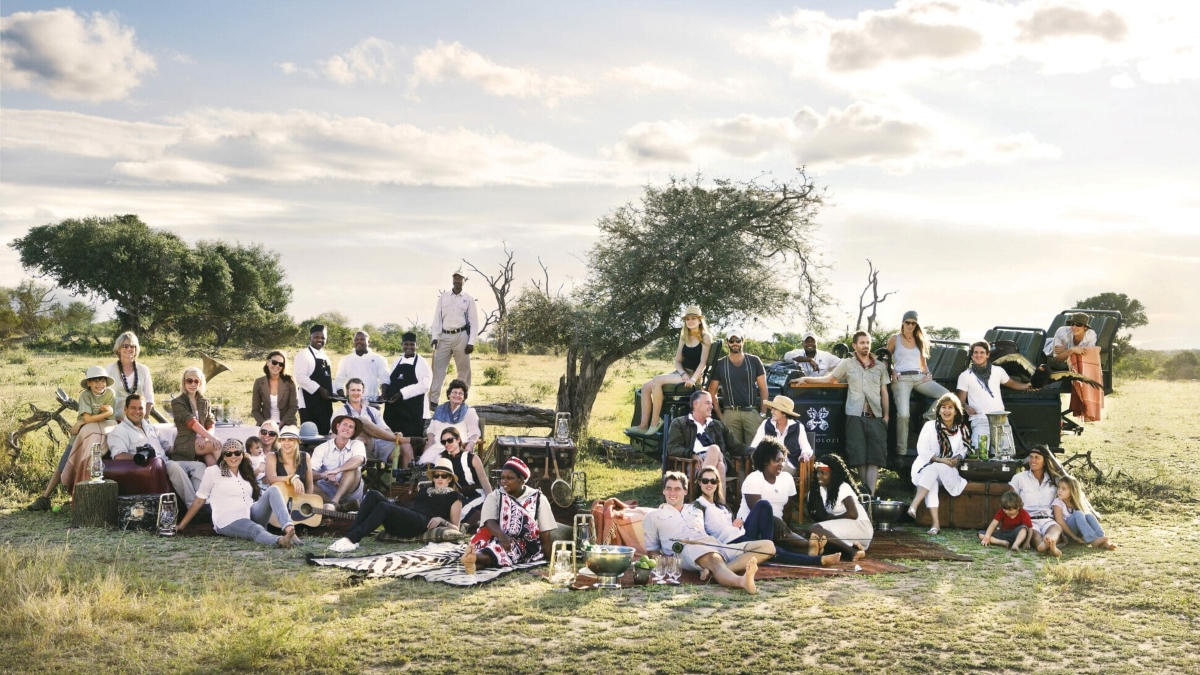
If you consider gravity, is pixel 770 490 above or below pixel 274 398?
below

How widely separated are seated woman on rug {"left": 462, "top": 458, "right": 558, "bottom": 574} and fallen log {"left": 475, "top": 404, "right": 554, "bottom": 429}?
690cm

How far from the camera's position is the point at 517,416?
15.5 metres

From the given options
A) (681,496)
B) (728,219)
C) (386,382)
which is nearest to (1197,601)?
(681,496)

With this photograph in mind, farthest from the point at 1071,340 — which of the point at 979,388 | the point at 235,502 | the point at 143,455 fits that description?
the point at 143,455

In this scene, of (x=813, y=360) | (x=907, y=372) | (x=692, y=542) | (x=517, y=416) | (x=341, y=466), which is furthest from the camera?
(x=517, y=416)

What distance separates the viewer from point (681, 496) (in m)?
8.15

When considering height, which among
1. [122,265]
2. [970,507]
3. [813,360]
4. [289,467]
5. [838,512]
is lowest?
[970,507]

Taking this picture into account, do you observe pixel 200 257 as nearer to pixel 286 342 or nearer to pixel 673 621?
pixel 286 342

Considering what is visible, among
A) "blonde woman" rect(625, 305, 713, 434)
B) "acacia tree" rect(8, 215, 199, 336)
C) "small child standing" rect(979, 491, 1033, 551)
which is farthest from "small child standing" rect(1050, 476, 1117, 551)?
"acacia tree" rect(8, 215, 199, 336)

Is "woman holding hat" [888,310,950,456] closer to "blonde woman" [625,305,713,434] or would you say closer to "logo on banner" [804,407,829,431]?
"logo on banner" [804,407,829,431]

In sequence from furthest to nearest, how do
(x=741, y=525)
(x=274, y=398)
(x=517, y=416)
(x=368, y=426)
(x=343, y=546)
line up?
1. (x=517, y=416)
2. (x=368, y=426)
3. (x=274, y=398)
4. (x=343, y=546)
5. (x=741, y=525)

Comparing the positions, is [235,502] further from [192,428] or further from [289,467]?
[192,428]

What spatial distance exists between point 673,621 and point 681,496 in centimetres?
159

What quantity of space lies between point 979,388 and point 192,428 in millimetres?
7680
